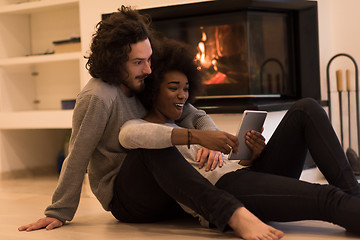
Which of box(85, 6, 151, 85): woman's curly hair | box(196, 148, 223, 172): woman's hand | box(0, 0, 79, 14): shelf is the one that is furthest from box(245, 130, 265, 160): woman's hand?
box(0, 0, 79, 14): shelf

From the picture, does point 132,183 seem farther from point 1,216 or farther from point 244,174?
point 1,216

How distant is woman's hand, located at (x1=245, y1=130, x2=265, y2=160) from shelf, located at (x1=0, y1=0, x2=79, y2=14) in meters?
2.41

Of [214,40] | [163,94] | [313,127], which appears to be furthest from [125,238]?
[214,40]

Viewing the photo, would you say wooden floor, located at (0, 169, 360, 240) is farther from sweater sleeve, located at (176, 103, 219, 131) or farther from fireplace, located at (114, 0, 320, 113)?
fireplace, located at (114, 0, 320, 113)

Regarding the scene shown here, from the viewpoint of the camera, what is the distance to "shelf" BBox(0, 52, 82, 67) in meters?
4.03

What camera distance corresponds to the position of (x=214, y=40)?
3518 mm

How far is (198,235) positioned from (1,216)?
1.10 m

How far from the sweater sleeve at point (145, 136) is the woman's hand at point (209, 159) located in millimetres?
205

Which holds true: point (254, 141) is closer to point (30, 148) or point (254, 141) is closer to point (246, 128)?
point (246, 128)

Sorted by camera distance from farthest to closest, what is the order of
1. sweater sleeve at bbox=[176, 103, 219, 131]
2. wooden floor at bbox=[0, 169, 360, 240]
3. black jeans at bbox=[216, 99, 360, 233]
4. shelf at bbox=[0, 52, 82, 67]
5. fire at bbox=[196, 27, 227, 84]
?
shelf at bbox=[0, 52, 82, 67] < fire at bbox=[196, 27, 227, 84] < sweater sleeve at bbox=[176, 103, 219, 131] < wooden floor at bbox=[0, 169, 360, 240] < black jeans at bbox=[216, 99, 360, 233]

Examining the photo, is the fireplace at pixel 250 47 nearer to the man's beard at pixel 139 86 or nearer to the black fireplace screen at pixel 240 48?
the black fireplace screen at pixel 240 48

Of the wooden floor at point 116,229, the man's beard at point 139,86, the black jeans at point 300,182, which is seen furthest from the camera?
the man's beard at point 139,86

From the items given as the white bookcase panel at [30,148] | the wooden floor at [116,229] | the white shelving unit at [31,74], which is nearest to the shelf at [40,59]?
the white shelving unit at [31,74]

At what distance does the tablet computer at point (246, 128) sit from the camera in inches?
76.9
